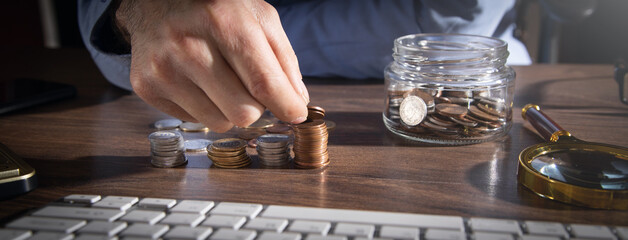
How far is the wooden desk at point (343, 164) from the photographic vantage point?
0.62 metres

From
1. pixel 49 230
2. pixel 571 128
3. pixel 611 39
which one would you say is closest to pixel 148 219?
pixel 49 230

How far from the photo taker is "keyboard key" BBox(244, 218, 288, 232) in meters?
0.52

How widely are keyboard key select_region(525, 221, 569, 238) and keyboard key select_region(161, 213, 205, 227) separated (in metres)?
0.32

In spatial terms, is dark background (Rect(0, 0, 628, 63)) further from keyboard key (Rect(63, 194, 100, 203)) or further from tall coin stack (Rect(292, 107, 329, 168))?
keyboard key (Rect(63, 194, 100, 203))

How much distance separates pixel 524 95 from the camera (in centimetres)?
121

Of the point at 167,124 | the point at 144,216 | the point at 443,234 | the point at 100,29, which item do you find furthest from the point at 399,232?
the point at 100,29

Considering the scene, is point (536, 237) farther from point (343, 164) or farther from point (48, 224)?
point (48, 224)

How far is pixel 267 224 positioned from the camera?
0.53m

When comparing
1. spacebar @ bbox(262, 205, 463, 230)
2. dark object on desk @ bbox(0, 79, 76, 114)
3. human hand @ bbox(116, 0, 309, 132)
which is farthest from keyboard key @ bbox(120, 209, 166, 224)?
dark object on desk @ bbox(0, 79, 76, 114)

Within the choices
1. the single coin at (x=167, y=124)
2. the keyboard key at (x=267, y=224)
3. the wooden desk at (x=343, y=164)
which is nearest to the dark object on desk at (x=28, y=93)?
the wooden desk at (x=343, y=164)

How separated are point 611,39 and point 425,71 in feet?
9.85

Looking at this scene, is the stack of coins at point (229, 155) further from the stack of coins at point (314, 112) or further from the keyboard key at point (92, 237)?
the keyboard key at point (92, 237)

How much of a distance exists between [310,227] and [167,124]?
54cm

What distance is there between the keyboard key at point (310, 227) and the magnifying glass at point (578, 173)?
0.90ft
